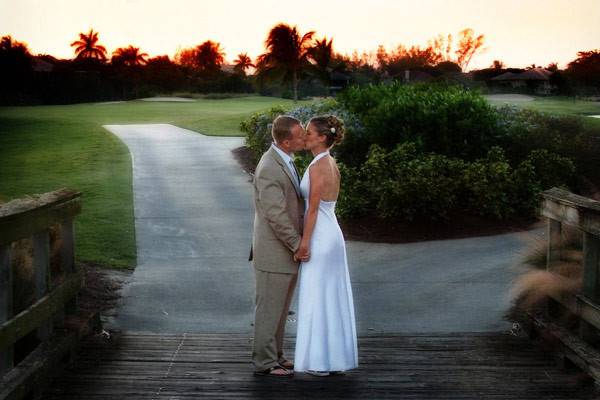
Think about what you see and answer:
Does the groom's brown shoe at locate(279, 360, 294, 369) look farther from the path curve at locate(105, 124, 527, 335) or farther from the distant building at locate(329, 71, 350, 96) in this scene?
the distant building at locate(329, 71, 350, 96)

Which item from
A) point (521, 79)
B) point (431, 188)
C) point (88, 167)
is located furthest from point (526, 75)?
point (431, 188)

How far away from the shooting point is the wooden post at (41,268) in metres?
6.45

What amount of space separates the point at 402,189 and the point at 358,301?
14.6ft

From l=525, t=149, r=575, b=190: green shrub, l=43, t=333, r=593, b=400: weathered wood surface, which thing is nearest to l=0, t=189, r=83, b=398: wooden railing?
l=43, t=333, r=593, b=400: weathered wood surface

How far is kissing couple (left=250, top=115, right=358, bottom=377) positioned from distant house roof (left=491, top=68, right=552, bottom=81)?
207 feet

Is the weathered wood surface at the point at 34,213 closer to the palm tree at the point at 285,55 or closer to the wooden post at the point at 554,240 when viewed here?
the wooden post at the point at 554,240

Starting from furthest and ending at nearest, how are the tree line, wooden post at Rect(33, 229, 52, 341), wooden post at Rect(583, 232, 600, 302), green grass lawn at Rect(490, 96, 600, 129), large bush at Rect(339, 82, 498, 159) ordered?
the tree line
green grass lawn at Rect(490, 96, 600, 129)
large bush at Rect(339, 82, 498, 159)
wooden post at Rect(583, 232, 600, 302)
wooden post at Rect(33, 229, 52, 341)

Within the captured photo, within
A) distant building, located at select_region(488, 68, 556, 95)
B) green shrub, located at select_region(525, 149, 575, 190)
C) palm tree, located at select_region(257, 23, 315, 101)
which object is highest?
palm tree, located at select_region(257, 23, 315, 101)

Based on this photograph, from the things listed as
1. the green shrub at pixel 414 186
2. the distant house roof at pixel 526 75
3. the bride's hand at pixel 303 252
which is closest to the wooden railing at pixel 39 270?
the bride's hand at pixel 303 252

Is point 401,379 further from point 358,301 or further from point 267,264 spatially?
point 358,301

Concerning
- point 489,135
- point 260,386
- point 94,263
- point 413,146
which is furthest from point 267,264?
point 489,135

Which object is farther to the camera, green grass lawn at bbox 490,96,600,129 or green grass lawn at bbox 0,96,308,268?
green grass lawn at bbox 490,96,600,129

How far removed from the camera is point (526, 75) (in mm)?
72500

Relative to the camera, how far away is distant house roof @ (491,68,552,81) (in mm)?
69662
